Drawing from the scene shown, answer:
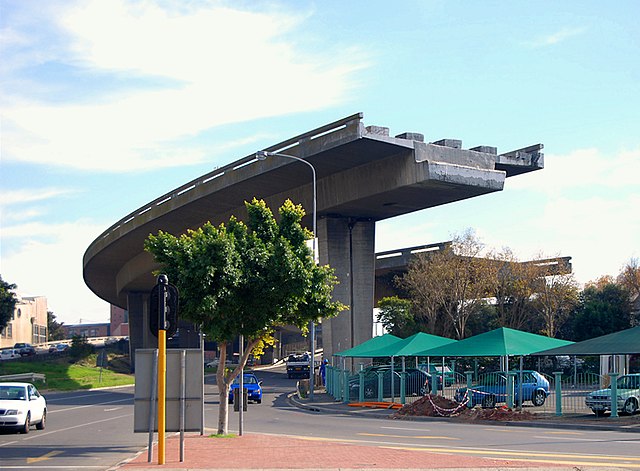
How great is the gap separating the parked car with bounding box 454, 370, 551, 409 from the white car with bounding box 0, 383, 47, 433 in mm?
15555

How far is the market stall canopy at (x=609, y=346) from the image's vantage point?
2850 cm

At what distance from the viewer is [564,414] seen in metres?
30.5

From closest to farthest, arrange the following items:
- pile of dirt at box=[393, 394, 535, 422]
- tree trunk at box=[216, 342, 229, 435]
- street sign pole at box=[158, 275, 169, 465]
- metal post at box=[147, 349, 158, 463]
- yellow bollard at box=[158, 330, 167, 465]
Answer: street sign pole at box=[158, 275, 169, 465]
yellow bollard at box=[158, 330, 167, 465]
metal post at box=[147, 349, 158, 463]
tree trunk at box=[216, 342, 229, 435]
pile of dirt at box=[393, 394, 535, 422]

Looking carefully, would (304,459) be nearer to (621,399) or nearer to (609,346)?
(621,399)

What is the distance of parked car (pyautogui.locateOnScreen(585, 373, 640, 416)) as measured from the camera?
28.5 meters

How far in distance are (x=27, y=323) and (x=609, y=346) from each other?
129449mm

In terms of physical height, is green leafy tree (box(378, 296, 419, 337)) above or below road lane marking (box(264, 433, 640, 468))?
above

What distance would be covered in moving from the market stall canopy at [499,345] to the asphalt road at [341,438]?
3647 millimetres

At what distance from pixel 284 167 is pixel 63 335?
15433 cm

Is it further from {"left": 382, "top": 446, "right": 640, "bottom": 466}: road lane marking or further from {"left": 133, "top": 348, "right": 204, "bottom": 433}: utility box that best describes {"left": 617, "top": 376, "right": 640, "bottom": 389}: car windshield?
{"left": 133, "top": 348, "right": 204, "bottom": 433}: utility box

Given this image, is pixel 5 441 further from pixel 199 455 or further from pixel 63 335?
pixel 63 335

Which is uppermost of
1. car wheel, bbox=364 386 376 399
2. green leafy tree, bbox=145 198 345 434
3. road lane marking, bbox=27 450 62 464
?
green leafy tree, bbox=145 198 345 434

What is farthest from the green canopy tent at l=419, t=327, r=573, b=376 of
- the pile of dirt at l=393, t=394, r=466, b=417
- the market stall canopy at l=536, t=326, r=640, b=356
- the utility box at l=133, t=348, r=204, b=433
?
the utility box at l=133, t=348, r=204, b=433

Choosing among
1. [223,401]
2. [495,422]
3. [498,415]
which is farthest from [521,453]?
[498,415]
